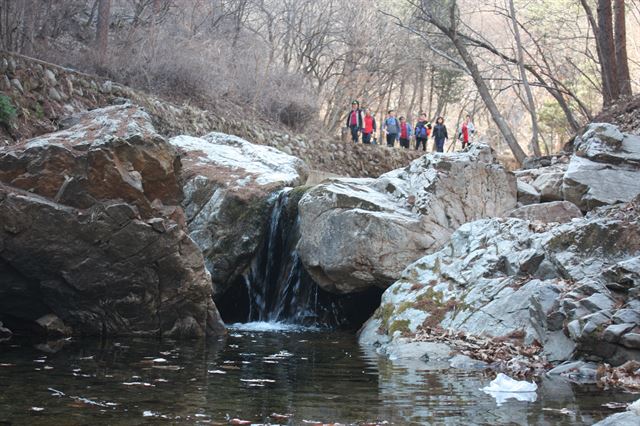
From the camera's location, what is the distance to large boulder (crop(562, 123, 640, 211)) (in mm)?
13469

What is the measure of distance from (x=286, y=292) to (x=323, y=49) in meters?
24.6

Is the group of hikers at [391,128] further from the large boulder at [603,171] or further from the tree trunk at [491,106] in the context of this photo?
the large boulder at [603,171]

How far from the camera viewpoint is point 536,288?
28.9ft

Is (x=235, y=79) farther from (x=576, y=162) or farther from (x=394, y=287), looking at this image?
(x=394, y=287)

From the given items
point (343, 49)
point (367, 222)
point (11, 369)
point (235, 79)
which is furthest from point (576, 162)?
point (343, 49)

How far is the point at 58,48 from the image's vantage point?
21234 millimetres

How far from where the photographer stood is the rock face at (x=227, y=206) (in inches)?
496

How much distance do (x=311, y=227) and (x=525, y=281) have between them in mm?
3877

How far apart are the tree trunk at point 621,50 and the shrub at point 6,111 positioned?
47.8 ft

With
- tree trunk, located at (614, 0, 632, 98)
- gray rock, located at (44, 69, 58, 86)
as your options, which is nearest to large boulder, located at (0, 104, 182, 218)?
gray rock, located at (44, 69, 58, 86)

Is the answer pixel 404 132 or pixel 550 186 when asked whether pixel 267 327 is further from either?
pixel 404 132

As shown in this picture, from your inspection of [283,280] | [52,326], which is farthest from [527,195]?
[52,326]

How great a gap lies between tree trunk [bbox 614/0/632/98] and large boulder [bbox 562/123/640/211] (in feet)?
20.1

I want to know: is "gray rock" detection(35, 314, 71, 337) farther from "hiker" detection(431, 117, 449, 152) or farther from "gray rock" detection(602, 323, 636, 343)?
"hiker" detection(431, 117, 449, 152)
